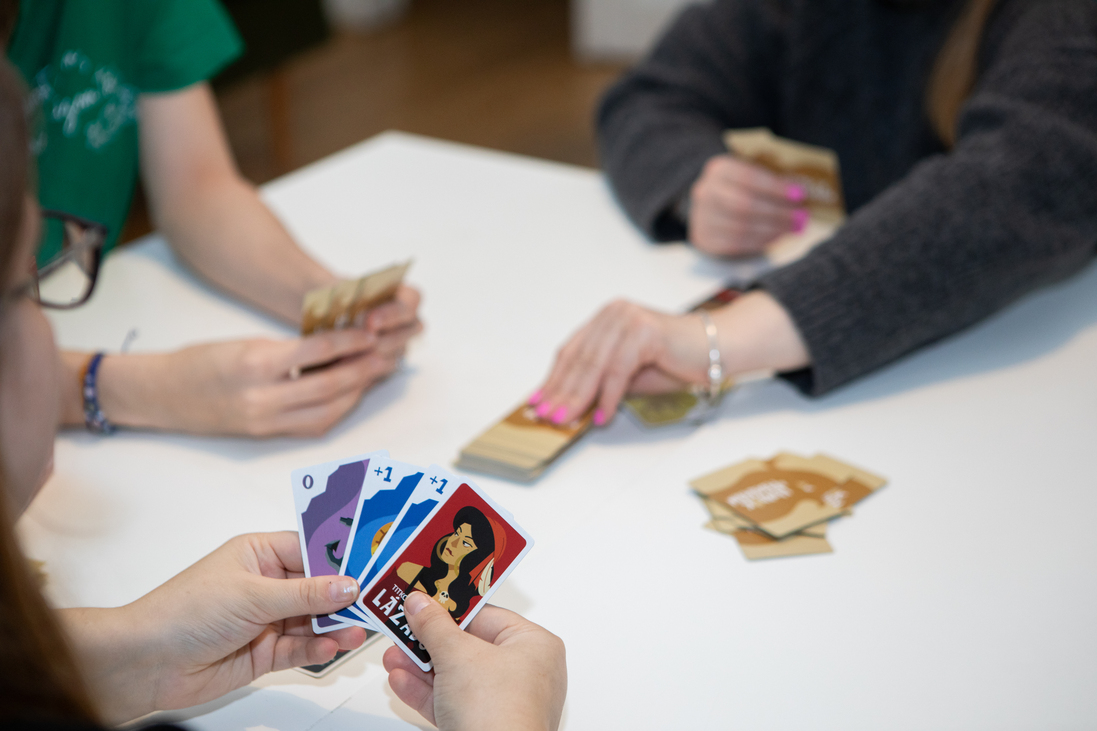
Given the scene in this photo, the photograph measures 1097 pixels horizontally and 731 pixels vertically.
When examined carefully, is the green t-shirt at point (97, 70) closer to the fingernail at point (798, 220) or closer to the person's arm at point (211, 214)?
the person's arm at point (211, 214)

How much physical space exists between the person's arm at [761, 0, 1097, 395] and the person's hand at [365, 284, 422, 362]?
42 centimetres

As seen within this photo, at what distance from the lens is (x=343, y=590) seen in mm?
625

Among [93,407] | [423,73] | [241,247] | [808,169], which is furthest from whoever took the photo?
[423,73]

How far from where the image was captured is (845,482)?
88cm

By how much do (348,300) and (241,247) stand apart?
1.01 feet

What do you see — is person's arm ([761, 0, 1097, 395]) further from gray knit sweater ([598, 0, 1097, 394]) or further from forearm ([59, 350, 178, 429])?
forearm ([59, 350, 178, 429])

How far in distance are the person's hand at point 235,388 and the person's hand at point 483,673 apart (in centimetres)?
38

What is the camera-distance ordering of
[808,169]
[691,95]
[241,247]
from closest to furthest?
1. [241,247]
2. [808,169]
3. [691,95]

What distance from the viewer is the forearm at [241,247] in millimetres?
1177

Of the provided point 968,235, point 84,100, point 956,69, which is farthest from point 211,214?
point 956,69

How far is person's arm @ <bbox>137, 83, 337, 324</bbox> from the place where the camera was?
46.7 inches

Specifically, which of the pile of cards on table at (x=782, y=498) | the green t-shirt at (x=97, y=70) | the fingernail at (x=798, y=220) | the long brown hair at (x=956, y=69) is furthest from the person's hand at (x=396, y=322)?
the long brown hair at (x=956, y=69)

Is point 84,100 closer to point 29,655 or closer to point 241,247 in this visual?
point 241,247

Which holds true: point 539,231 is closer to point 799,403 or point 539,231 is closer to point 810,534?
point 799,403
